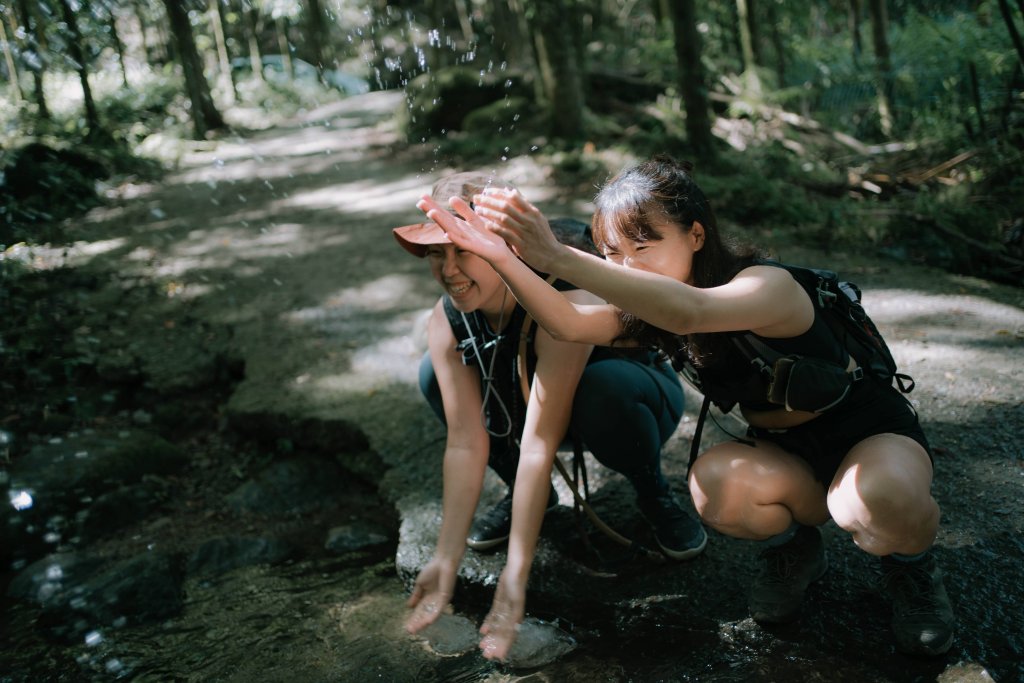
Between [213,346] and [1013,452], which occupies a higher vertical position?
[213,346]

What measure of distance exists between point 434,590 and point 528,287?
0.97m

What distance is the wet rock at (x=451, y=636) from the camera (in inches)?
92.7

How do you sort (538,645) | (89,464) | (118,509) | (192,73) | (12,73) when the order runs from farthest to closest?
1. (192,73)
2. (12,73)
3. (89,464)
4. (118,509)
5. (538,645)

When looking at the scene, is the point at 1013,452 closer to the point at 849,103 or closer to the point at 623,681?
the point at 623,681

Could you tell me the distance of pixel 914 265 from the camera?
570cm

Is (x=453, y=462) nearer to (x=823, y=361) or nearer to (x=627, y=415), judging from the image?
(x=627, y=415)

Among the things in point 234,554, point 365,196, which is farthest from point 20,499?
point 365,196

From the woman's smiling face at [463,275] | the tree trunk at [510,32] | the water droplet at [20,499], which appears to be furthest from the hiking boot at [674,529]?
the tree trunk at [510,32]

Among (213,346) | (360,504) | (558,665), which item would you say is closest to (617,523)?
(558,665)

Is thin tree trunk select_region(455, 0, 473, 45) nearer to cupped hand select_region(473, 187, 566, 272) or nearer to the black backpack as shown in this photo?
the black backpack

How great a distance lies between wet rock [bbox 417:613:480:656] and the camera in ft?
7.73

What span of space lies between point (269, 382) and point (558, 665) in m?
Answer: 3.02

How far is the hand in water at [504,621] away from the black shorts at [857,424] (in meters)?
0.94

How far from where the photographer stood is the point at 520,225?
1.64m
